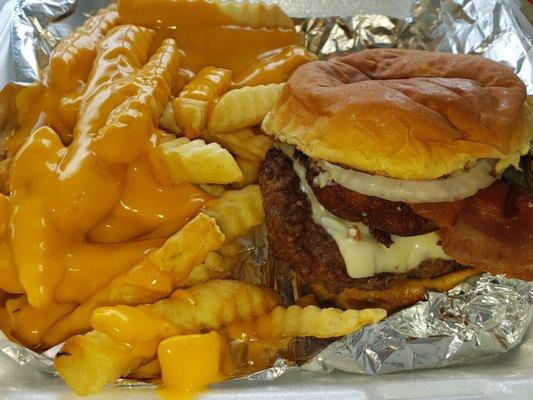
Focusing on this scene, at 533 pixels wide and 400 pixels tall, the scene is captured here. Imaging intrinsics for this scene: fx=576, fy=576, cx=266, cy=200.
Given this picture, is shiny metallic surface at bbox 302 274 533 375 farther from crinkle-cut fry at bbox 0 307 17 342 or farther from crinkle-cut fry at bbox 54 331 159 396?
crinkle-cut fry at bbox 0 307 17 342

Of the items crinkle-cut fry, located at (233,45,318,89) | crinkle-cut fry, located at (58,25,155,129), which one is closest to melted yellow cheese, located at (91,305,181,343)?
crinkle-cut fry, located at (58,25,155,129)

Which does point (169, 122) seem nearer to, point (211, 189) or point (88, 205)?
point (211, 189)

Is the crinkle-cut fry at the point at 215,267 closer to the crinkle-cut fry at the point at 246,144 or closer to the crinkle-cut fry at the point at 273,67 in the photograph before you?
the crinkle-cut fry at the point at 246,144

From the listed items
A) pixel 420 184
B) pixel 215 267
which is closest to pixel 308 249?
pixel 215 267

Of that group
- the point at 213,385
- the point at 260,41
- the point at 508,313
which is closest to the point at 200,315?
the point at 213,385

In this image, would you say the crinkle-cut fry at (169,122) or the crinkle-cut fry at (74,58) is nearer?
the crinkle-cut fry at (169,122)

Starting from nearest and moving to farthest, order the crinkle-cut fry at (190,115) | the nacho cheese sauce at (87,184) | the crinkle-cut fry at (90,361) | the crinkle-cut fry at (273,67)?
the crinkle-cut fry at (90,361) < the nacho cheese sauce at (87,184) < the crinkle-cut fry at (190,115) < the crinkle-cut fry at (273,67)

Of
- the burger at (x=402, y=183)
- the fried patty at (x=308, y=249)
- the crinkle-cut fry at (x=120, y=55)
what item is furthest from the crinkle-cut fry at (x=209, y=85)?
the fried patty at (x=308, y=249)
